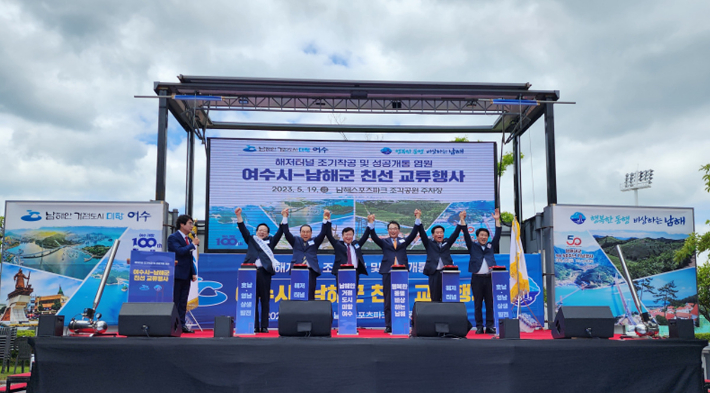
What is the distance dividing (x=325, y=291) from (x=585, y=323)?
389 cm

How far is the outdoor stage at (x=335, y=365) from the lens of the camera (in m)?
Answer: 3.77

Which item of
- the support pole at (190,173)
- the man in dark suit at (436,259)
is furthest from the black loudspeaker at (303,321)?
the support pole at (190,173)

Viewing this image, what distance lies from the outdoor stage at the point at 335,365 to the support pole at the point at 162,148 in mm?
3620

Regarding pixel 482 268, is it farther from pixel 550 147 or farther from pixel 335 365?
pixel 335 365

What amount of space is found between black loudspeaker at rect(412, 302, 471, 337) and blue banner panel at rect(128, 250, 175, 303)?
112 inches

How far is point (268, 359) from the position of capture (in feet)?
12.5

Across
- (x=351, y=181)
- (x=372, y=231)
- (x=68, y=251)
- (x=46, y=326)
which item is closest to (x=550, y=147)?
(x=351, y=181)

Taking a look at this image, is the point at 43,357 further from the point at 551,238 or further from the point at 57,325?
the point at 551,238

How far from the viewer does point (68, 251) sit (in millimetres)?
6887

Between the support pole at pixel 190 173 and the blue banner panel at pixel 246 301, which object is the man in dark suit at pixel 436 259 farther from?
the support pole at pixel 190 173

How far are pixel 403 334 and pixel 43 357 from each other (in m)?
3.12

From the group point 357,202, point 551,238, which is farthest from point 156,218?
point 551,238

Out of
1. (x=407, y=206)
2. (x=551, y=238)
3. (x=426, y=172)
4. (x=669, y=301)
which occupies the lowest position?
(x=669, y=301)

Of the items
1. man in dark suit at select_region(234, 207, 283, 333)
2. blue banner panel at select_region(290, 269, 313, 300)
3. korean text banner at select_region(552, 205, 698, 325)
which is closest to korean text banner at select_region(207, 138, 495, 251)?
korean text banner at select_region(552, 205, 698, 325)
